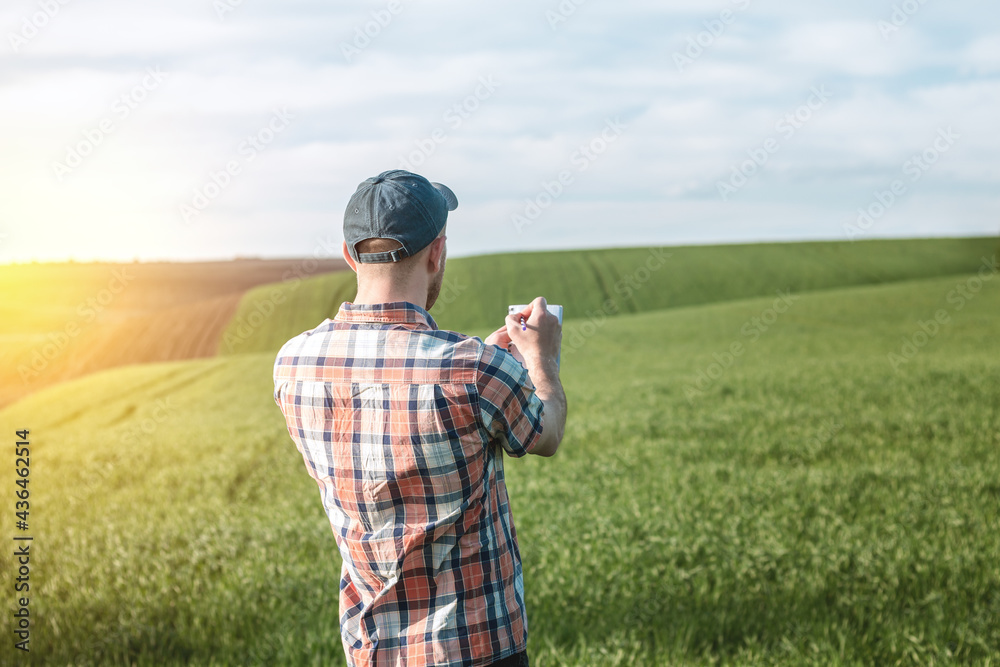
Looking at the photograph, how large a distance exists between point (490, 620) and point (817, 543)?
6023mm

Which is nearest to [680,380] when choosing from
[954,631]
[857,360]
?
[857,360]

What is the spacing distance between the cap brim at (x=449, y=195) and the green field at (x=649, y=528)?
159 inches

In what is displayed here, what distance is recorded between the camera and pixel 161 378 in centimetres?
3366

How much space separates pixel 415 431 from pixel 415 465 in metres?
0.12

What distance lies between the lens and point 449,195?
8.29ft

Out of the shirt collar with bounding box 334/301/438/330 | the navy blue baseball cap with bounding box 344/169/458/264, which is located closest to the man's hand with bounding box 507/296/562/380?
Answer: the shirt collar with bounding box 334/301/438/330

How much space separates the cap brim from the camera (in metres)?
2.49

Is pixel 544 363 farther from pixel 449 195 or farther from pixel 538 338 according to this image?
pixel 449 195

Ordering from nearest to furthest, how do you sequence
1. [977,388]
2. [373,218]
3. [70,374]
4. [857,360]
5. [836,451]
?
[373,218] → [836,451] → [977,388] → [857,360] → [70,374]

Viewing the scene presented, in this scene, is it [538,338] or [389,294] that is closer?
[389,294]

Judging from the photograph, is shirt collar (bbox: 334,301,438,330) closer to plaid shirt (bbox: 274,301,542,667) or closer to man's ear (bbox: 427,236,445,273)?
plaid shirt (bbox: 274,301,542,667)

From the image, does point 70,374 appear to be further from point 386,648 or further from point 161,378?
point 386,648

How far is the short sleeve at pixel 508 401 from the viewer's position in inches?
85.4

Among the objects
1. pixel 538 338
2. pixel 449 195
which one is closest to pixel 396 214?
pixel 449 195
